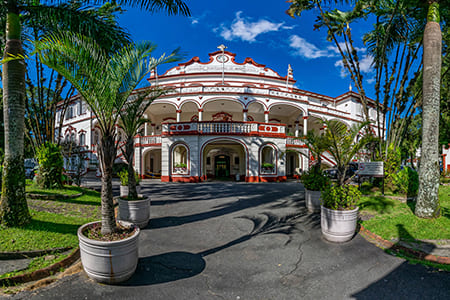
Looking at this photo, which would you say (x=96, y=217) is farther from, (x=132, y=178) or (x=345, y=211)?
(x=345, y=211)

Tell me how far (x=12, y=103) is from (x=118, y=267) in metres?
5.02

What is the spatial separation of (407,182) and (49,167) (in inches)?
559

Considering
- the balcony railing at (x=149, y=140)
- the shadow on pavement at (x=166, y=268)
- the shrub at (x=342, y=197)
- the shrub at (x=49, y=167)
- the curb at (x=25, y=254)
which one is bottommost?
the shadow on pavement at (x=166, y=268)

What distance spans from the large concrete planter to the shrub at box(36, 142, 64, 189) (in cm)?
780

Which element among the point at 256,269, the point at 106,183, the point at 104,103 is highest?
the point at 104,103

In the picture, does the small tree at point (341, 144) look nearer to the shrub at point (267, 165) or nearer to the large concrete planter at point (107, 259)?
the large concrete planter at point (107, 259)

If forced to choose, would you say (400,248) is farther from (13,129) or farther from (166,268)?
(13,129)

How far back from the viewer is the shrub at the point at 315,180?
7.89 meters

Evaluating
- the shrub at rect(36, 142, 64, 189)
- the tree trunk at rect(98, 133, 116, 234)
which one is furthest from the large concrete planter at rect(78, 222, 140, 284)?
the shrub at rect(36, 142, 64, 189)

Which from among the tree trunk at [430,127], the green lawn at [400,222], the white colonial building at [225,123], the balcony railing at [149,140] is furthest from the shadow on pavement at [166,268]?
the balcony railing at [149,140]

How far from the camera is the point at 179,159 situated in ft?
69.6

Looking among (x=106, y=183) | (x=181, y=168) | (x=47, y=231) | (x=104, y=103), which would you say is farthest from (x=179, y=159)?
(x=106, y=183)

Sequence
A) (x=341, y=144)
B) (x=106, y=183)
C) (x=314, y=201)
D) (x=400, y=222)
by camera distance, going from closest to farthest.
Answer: (x=106, y=183)
(x=400, y=222)
(x=341, y=144)
(x=314, y=201)

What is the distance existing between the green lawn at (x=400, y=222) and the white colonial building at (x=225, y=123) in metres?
6.81
